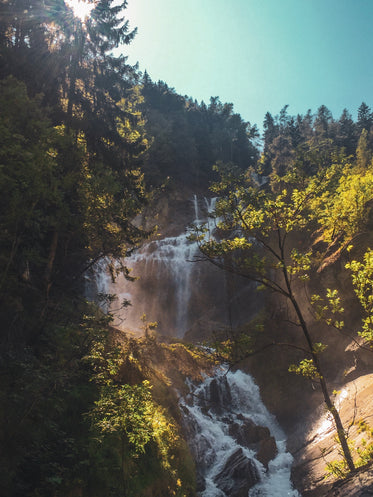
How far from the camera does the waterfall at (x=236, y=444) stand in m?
12.3

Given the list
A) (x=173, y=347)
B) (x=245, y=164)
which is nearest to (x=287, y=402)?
(x=173, y=347)

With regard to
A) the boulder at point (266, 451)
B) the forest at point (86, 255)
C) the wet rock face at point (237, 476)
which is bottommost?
the boulder at point (266, 451)

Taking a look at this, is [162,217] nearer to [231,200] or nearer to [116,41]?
[116,41]

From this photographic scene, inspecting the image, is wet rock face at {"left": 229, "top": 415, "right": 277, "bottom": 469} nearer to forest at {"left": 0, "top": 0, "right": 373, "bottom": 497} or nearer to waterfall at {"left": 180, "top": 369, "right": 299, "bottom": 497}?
waterfall at {"left": 180, "top": 369, "right": 299, "bottom": 497}

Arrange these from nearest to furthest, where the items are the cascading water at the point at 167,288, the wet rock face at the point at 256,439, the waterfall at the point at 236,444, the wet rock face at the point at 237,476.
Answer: the wet rock face at the point at 237,476
the waterfall at the point at 236,444
the wet rock face at the point at 256,439
the cascading water at the point at 167,288

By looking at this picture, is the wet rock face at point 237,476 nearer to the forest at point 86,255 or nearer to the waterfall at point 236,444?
the waterfall at point 236,444

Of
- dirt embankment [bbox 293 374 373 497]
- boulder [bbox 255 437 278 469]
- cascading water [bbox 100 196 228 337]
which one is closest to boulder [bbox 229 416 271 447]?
boulder [bbox 255 437 278 469]

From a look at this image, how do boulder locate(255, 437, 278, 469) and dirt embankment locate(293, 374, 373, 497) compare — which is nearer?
dirt embankment locate(293, 374, 373, 497)

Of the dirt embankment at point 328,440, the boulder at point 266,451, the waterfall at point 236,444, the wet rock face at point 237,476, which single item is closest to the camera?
the dirt embankment at point 328,440

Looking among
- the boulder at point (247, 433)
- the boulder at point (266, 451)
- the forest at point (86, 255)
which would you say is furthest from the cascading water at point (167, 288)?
the boulder at point (266, 451)

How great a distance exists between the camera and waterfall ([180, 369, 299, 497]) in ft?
40.2

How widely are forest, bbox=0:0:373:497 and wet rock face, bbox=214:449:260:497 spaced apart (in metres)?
4.47

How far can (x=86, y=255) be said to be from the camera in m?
13.5

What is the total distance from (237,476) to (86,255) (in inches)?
452
